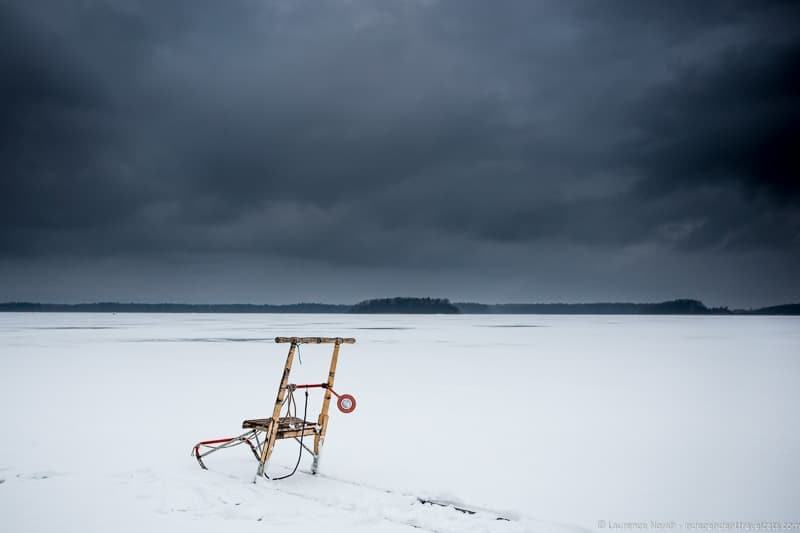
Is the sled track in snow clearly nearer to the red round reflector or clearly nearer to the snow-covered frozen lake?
the snow-covered frozen lake

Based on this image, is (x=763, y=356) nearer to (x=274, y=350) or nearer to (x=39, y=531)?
(x=274, y=350)

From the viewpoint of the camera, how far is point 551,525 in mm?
5242

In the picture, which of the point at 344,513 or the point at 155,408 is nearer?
the point at 344,513

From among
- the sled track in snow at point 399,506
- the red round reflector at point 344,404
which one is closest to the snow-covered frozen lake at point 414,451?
the sled track in snow at point 399,506

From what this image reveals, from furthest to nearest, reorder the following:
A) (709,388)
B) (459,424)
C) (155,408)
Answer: (709,388)
(155,408)
(459,424)

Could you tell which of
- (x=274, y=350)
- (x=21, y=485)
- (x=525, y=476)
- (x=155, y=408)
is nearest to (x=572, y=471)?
(x=525, y=476)

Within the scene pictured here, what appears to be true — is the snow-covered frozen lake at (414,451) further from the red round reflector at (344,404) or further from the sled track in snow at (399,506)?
the red round reflector at (344,404)

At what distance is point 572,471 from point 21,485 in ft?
19.6

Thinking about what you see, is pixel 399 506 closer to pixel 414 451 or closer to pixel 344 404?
pixel 344 404

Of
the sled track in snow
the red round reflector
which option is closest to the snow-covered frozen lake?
the sled track in snow

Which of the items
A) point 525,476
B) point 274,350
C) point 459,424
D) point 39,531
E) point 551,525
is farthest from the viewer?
point 274,350

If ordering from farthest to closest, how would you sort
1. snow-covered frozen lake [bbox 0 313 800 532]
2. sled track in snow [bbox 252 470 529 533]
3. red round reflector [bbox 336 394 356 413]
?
1. red round reflector [bbox 336 394 356 413]
2. snow-covered frozen lake [bbox 0 313 800 532]
3. sled track in snow [bbox 252 470 529 533]

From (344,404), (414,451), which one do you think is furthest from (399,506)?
(414,451)

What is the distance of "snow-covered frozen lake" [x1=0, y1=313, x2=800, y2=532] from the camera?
5.51m
